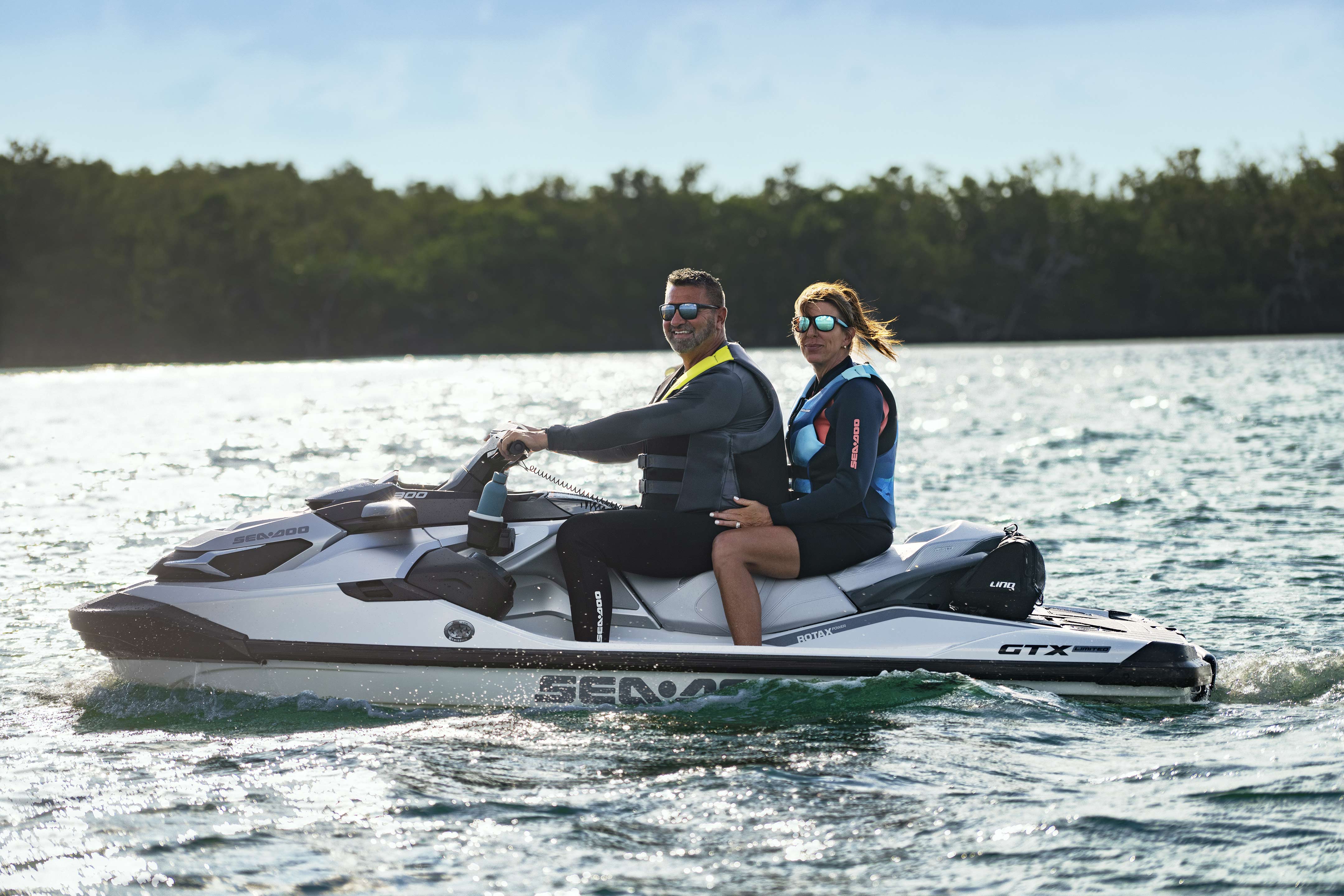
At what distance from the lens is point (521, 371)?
67.5 meters

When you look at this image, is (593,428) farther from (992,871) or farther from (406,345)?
(406,345)

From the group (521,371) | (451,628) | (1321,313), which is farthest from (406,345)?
(451,628)

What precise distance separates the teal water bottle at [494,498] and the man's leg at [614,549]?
10.7 inches

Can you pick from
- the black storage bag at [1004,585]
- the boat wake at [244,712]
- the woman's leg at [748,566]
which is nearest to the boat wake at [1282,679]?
the black storage bag at [1004,585]

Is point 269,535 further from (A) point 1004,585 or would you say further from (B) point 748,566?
(A) point 1004,585

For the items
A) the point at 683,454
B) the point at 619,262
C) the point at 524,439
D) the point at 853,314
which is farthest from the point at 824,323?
the point at 619,262

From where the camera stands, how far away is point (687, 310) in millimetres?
5488

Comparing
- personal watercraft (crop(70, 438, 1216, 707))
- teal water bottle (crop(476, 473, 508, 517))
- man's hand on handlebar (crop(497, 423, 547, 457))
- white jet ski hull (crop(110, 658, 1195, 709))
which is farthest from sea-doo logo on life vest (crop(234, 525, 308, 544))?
man's hand on handlebar (crop(497, 423, 547, 457))

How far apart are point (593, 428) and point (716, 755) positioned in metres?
1.35

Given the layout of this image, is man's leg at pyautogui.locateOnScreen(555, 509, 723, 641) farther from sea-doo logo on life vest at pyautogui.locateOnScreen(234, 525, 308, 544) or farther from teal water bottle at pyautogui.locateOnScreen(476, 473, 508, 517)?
sea-doo logo on life vest at pyautogui.locateOnScreen(234, 525, 308, 544)

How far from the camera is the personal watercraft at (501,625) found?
225 inches

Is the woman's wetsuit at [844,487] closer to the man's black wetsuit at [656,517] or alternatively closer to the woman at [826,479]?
the woman at [826,479]

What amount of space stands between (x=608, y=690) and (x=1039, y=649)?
5.82ft

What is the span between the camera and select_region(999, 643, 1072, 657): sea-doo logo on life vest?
5.73 metres
